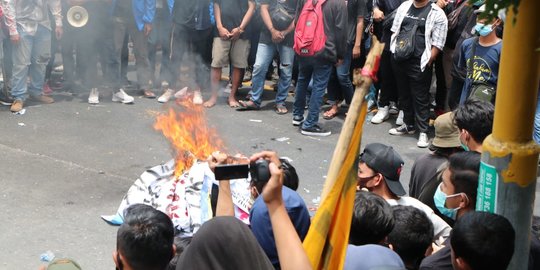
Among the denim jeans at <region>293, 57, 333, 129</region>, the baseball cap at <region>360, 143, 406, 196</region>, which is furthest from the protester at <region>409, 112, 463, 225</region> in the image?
the denim jeans at <region>293, 57, 333, 129</region>

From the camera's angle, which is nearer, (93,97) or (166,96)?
(93,97)

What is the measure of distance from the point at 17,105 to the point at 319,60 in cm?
362

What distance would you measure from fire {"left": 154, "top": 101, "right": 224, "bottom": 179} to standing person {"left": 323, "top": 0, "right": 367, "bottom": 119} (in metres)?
1.88

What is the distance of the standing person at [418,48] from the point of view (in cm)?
875

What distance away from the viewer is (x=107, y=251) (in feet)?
19.9

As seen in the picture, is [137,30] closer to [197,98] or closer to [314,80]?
[197,98]

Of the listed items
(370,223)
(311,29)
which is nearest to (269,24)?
(311,29)

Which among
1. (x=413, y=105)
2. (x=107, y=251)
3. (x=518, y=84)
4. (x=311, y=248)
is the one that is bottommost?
(x=107, y=251)

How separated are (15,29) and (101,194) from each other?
3.05 m

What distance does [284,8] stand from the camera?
9.59 meters

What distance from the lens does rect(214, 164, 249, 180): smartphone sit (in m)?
3.21

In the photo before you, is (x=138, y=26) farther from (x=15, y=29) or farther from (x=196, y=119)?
(x=196, y=119)

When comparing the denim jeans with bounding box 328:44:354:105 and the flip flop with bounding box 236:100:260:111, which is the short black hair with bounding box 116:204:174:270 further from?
the flip flop with bounding box 236:100:260:111

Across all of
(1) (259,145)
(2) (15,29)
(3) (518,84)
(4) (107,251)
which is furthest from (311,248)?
(2) (15,29)
